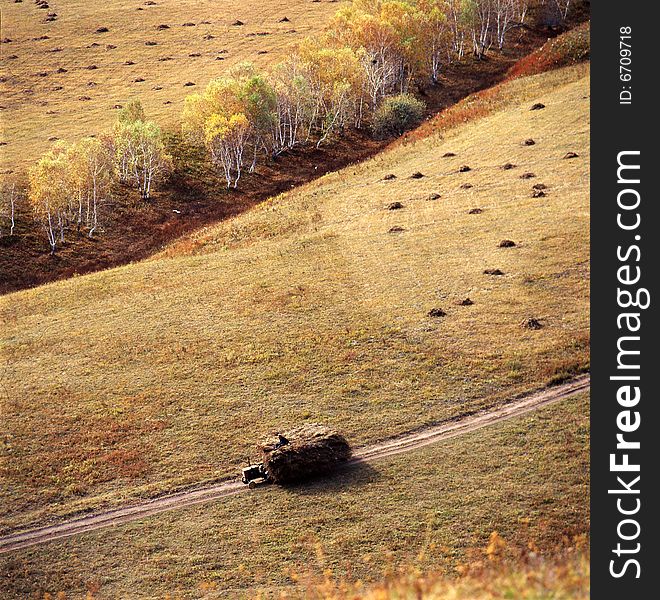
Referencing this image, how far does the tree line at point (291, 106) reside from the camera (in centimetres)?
7550

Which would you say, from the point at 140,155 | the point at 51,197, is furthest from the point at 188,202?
the point at 51,197

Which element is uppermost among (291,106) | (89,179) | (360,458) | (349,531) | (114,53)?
(114,53)

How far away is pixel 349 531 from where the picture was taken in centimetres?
2514

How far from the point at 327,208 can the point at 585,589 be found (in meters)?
52.2

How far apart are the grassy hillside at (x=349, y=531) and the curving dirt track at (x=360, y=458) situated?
1.70 ft

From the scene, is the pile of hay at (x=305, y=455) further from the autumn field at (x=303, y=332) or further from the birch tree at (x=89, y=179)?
the birch tree at (x=89, y=179)

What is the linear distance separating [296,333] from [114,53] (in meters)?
98.6

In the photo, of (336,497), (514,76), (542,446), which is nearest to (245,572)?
(336,497)

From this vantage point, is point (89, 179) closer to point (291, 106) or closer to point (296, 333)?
point (291, 106)

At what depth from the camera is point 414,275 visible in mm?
46156

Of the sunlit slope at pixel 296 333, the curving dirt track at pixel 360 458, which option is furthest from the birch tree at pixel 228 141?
the curving dirt track at pixel 360 458

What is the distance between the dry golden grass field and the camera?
9788 centimetres

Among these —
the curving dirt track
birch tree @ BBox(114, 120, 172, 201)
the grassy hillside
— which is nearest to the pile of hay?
the grassy hillside
